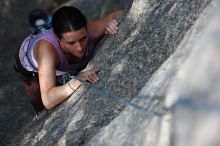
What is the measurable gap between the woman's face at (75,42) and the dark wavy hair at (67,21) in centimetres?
3

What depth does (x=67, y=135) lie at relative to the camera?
3.75 m

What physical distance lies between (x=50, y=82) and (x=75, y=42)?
0.38 meters

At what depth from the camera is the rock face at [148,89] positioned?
1961 millimetres

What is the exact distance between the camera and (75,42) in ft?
14.0

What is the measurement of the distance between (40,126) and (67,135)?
0.74 m

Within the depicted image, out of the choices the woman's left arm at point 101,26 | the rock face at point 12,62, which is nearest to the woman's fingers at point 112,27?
the woman's left arm at point 101,26

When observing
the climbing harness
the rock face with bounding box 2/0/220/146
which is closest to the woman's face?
A: the rock face with bounding box 2/0/220/146

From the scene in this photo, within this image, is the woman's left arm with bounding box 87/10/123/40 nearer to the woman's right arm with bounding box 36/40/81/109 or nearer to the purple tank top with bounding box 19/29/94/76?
the purple tank top with bounding box 19/29/94/76

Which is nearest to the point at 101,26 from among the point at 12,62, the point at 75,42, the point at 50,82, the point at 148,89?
the point at 75,42

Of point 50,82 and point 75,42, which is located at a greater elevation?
point 75,42

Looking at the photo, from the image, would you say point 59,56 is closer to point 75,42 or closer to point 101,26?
point 75,42

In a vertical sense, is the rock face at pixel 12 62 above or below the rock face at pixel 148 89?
below

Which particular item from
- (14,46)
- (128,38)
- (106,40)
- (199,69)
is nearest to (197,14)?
Result: (128,38)

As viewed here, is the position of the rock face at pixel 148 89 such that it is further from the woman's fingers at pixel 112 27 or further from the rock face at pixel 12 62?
the rock face at pixel 12 62
